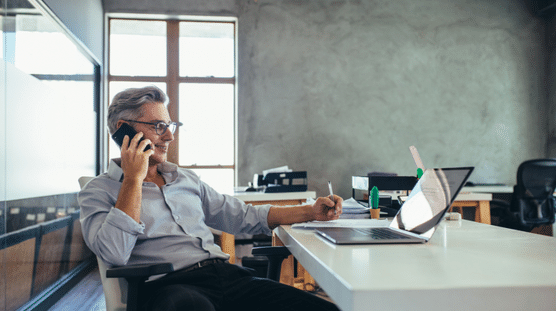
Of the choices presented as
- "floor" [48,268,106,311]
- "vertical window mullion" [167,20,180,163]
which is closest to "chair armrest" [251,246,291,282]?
"floor" [48,268,106,311]

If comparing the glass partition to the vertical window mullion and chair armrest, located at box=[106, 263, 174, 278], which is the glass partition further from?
chair armrest, located at box=[106, 263, 174, 278]

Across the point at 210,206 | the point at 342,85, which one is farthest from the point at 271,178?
the point at 342,85

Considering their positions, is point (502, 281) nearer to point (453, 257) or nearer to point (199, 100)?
point (453, 257)

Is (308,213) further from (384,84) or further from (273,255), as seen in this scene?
(384,84)

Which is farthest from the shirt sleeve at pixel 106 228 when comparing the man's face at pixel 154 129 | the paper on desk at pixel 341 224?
the paper on desk at pixel 341 224

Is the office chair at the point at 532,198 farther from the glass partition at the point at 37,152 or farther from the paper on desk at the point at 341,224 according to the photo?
the glass partition at the point at 37,152

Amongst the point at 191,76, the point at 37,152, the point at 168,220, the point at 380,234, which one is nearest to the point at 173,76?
the point at 191,76

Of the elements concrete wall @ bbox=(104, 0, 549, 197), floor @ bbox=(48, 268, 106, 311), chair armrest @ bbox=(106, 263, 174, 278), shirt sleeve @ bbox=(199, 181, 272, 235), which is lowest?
floor @ bbox=(48, 268, 106, 311)

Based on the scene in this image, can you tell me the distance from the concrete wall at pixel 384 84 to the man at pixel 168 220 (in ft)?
9.82

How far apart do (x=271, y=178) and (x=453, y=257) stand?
2.45m

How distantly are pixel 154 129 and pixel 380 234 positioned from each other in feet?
2.90

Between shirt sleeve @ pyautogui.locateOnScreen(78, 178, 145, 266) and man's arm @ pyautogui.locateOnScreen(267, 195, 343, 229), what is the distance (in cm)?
48

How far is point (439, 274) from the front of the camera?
61cm

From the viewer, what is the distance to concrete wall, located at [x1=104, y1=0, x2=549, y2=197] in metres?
4.48
